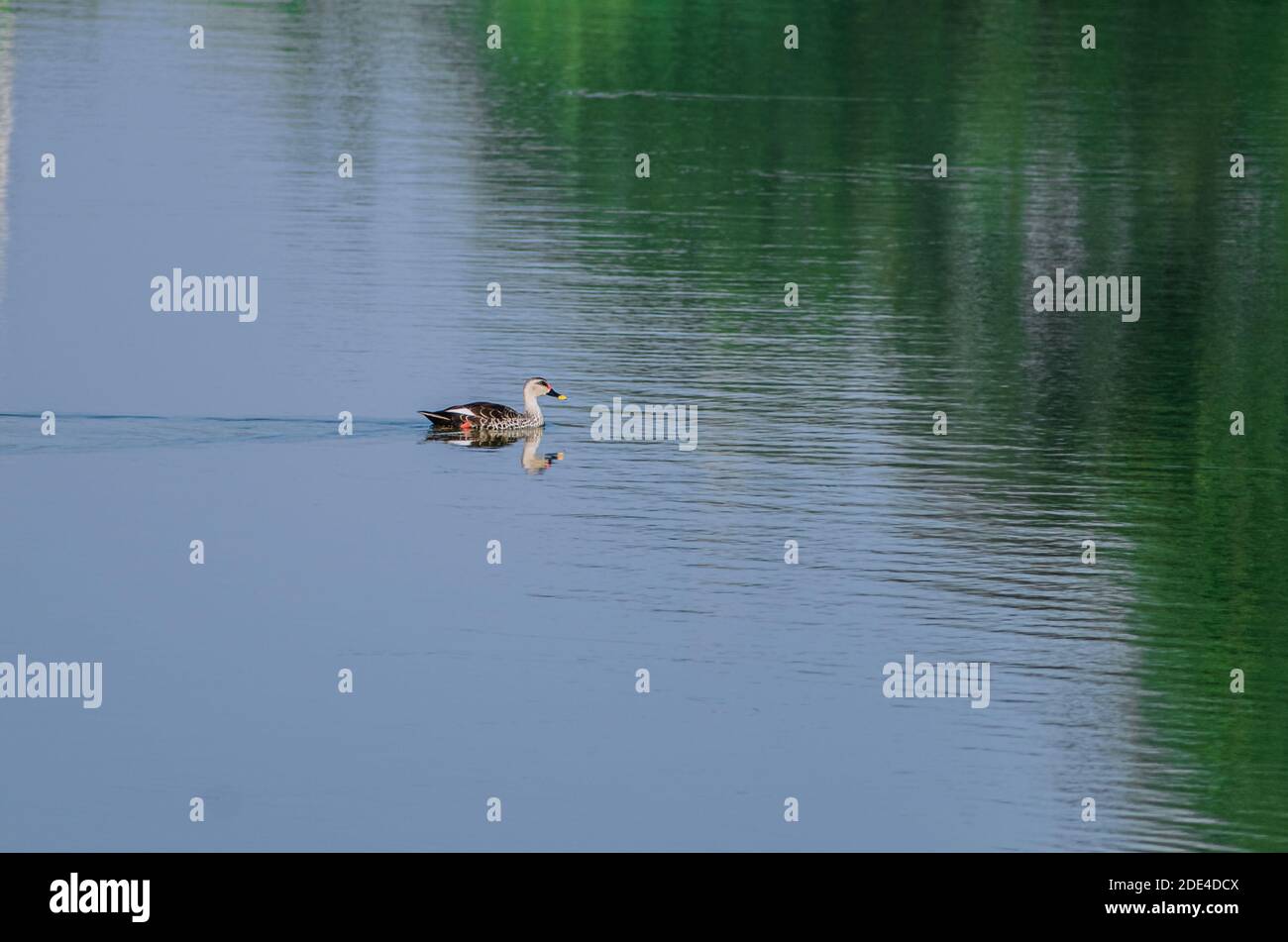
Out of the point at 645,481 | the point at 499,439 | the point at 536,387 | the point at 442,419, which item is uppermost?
the point at 536,387

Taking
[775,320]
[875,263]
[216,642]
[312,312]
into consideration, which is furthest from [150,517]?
[875,263]

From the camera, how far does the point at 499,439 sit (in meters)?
28.0

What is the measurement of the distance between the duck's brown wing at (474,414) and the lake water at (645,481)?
33 centimetres

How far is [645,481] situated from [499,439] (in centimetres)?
236

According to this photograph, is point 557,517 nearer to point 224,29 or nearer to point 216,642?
point 216,642

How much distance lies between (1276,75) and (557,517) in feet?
142

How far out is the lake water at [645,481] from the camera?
18.6 metres

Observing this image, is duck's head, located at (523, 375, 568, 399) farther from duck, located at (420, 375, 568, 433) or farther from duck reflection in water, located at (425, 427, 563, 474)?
duck reflection in water, located at (425, 427, 563, 474)

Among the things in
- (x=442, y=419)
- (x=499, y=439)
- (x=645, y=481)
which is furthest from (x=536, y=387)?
(x=645, y=481)

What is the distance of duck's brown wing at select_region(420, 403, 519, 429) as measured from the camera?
2786 cm

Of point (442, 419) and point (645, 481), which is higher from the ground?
point (442, 419)

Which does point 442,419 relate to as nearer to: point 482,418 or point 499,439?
point 482,418

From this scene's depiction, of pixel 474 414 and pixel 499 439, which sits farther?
pixel 499 439

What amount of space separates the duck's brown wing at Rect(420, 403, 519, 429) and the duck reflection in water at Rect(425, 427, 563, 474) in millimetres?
143
